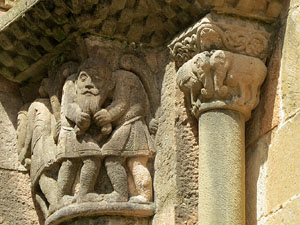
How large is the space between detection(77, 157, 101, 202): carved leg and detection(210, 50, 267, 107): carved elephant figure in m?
0.74

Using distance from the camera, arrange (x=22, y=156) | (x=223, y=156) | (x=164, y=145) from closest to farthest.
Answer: (x=223, y=156)
(x=164, y=145)
(x=22, y=156)

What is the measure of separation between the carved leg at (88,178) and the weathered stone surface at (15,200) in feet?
2.06

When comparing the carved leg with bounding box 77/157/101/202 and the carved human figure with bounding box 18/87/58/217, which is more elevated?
the carved human figure with bounding box 18/87/58/217

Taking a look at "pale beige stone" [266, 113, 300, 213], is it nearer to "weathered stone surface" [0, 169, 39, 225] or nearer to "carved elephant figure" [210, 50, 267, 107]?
"carved elephant figure" [210, 50, 267, 107]

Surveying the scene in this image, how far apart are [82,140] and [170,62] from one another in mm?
592

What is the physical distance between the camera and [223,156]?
5008mm

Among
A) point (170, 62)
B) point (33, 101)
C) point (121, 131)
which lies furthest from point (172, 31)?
point (33, 101)

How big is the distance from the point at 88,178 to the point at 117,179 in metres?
0.14

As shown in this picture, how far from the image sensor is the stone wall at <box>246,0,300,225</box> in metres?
4.83

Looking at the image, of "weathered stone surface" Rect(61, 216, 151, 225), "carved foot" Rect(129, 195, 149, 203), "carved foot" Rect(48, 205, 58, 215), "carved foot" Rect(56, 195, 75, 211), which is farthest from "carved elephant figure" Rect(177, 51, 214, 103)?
"carved foot" Rect(48, 205, 58, 215)

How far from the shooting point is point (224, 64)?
5.06m

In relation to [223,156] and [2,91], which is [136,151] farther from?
[2,91]

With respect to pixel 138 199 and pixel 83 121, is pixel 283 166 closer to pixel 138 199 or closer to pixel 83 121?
pixel 138 199

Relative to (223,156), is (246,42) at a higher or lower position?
higher
